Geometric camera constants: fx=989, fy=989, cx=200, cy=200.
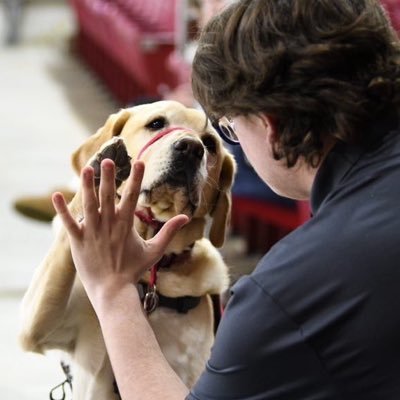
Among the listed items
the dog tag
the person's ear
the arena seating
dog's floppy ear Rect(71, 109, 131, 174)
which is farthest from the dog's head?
the arena seating

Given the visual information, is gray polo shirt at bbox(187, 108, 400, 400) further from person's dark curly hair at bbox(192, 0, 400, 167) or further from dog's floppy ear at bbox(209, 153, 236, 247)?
dog's floppy ear at bbox(209, 153, 236, 247)

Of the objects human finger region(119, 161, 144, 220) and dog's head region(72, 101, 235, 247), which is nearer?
human finger region(119, 161, 144, 220)

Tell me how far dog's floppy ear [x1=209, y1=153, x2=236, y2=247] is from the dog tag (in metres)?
0.28

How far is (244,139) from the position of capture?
1.51m

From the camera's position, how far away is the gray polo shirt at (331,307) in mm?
1312

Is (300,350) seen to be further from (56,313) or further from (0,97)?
(0,97)

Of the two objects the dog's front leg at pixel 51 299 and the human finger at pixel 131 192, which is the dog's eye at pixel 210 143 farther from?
the human finger at pixel 131 192

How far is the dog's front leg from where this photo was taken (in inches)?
73.3

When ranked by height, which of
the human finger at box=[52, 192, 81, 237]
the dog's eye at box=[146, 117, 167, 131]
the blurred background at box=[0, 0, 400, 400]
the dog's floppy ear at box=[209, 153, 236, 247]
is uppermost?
the human finger at box=[52, 192, 81, 237]

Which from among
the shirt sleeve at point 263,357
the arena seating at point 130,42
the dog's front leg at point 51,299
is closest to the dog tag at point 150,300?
the dog's front leg at point 51,299

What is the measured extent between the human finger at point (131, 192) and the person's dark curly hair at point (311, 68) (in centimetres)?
19

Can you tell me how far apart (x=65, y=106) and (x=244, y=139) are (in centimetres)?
643

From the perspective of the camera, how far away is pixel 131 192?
60.0 inches

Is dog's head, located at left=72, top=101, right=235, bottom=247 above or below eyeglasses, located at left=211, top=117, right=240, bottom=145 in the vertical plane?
below
